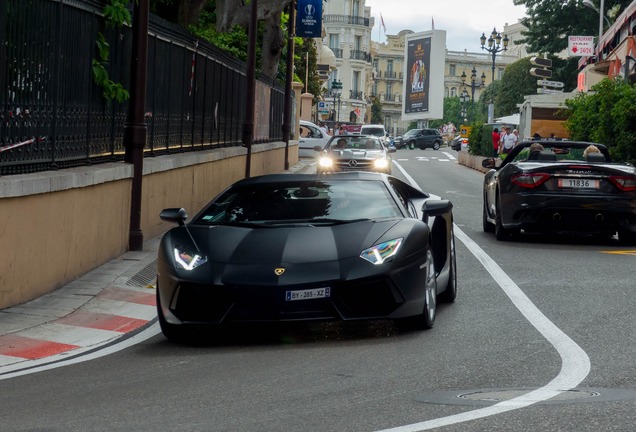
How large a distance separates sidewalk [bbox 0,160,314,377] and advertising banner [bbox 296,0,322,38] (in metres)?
37.1

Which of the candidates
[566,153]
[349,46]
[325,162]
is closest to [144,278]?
[566,153]

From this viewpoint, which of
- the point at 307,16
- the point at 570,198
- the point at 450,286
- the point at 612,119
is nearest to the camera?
the point at 450,286

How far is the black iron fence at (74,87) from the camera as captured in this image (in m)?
11.4

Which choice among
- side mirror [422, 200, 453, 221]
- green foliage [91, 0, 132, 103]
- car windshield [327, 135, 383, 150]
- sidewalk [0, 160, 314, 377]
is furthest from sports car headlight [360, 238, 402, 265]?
car windshield [327, 135, 383, 150]

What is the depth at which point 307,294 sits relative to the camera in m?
8.77

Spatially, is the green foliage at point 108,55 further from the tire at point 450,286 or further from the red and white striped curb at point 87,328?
the tire at point 450,286

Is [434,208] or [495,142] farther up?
[434,208]

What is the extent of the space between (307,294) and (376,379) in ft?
4.74

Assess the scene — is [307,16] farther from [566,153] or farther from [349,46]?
[349,46]

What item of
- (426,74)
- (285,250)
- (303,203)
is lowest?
(285,250)

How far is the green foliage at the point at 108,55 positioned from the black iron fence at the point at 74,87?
0.10 meters

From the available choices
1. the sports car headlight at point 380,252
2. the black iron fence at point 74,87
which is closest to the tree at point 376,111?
the black iron fence at point 74,87

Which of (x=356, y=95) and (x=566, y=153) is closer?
(x=566, y=153)

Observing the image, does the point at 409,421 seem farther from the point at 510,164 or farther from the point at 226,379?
the point at 510,164
